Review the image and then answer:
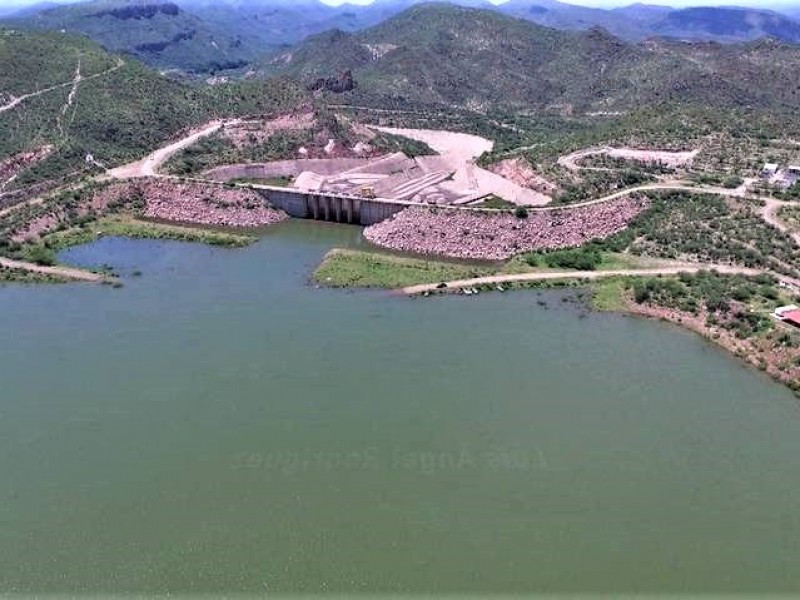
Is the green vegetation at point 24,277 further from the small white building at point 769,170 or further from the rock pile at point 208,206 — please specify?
the small white building at point 769,170

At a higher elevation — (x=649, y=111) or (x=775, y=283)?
(x=649, y=111)

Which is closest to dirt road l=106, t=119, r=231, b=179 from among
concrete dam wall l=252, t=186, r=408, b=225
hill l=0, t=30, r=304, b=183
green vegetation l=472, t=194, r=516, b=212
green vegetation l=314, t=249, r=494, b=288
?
hill l=0, t=30, r=304, b=183

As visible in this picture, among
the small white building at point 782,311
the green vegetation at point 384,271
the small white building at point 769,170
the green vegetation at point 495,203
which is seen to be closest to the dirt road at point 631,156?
the green vegetation at point 495,203

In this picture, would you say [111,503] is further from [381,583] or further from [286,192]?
[286,192]

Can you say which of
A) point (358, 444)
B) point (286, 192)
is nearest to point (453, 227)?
point (286, 192)

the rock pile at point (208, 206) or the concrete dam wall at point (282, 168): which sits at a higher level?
the concrete dam wall at point (282, 168)

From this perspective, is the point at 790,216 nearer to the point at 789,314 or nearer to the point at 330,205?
the point at 789,314
